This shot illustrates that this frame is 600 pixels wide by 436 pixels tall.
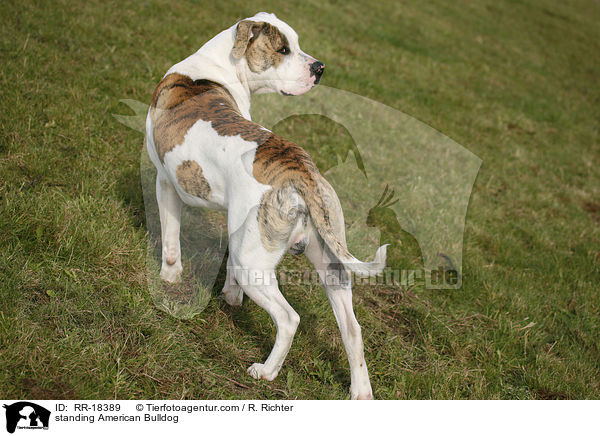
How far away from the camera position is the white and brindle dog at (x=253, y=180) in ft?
9.16

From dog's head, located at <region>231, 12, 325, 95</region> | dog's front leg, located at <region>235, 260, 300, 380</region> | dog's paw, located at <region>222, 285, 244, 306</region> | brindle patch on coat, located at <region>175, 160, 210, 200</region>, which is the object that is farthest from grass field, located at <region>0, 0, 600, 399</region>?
dog's head, located at <region>231, 12, 325, 95</region>

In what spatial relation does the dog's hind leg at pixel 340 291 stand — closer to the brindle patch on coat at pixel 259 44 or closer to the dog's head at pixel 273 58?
the dog's head at pixel 273 58

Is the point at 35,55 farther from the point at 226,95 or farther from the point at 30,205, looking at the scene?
the point at 226,95

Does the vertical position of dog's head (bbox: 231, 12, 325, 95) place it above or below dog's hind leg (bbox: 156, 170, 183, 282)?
above

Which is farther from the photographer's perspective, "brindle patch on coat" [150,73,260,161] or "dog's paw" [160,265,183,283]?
"dog's paw" [160,265,183,283]

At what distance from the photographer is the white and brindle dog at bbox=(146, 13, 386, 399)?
9.16 feet

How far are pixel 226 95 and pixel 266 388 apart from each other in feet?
6.52

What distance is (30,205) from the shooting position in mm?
3836

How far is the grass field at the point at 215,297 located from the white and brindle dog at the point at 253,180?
0.43 m

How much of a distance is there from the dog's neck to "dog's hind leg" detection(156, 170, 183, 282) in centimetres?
76

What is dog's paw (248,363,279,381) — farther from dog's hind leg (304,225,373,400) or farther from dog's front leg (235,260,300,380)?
dog's hind leg (304,225,373,400)

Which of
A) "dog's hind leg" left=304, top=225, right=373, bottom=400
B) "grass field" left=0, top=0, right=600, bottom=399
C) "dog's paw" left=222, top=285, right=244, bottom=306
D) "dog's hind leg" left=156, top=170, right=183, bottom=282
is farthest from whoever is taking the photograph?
"dog's paw" left=222, top=285, right=244, bottom=306

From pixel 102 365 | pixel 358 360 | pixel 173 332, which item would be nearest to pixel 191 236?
pixel 173 332

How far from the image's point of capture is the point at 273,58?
12.6 feet
